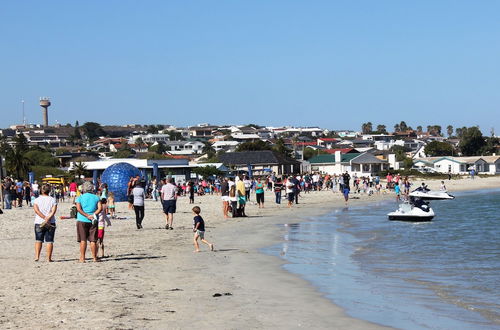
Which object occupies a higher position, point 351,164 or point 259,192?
point 259,192

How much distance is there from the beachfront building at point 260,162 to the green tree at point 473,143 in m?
47.6

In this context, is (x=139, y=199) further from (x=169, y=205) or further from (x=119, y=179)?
(x=119, y=179)

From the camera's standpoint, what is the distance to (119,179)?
1593 inches

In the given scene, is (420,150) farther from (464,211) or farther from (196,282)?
(196,282)

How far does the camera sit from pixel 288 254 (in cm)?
1852

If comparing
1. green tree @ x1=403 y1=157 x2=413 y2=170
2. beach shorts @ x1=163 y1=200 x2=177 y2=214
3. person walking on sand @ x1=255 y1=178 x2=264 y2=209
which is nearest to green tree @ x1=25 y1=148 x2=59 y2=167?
green tree @ x1=403 y1=157 x2=413 y2=170

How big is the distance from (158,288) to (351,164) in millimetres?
82606

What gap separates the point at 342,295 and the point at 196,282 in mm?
2595

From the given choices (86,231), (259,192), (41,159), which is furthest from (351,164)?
(86,231)

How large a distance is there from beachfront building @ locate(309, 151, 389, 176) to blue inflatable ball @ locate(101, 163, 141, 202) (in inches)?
2096

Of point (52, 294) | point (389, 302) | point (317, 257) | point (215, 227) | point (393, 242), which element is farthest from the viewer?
point (215, 227)

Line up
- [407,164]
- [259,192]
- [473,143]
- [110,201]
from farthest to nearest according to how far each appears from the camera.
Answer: [473,143], [407,164], [259,192], [110,201]

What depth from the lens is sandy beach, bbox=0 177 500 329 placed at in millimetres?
9617

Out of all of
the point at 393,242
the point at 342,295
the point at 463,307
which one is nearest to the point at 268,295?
the point at 342,295
